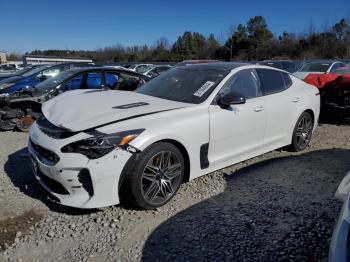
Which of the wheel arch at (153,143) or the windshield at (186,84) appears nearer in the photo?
the wheel arch at (153,143)

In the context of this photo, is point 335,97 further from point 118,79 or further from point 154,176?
point 154,176

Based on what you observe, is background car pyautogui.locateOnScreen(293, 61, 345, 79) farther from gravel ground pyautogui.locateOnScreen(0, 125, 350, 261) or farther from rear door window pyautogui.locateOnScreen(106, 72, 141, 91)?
gravel ground pyautogui.locateOnScreen(0, 125, 350, 261)

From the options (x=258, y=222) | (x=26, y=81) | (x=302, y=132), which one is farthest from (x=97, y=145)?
(x=26, y=81)

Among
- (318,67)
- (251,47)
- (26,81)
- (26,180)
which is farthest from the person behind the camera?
(251,47)

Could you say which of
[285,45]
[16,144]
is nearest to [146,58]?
[285,45]

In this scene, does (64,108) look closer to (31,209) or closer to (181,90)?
(31,209)

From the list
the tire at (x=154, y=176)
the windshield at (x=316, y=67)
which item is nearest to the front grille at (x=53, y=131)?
the tire at (x=154, y=176)

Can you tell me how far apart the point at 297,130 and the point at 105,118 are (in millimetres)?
3392

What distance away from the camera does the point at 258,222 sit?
3.22m

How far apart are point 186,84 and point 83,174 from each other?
1937 millimetres

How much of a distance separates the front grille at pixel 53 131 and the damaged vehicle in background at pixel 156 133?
0.04 feet

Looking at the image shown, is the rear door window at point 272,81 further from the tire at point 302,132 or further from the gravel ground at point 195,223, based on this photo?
the gravel ground at point 195,223

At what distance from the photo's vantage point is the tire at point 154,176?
314 cm

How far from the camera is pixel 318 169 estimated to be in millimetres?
4707
